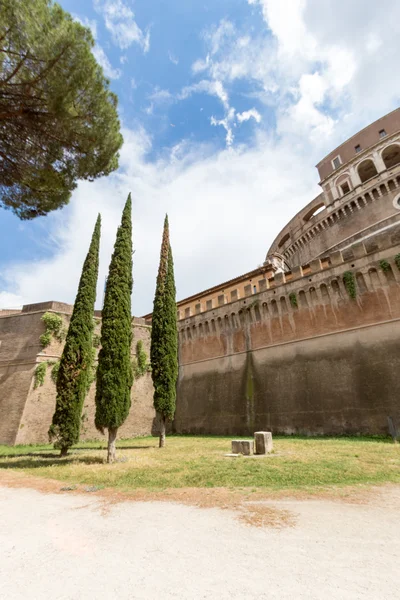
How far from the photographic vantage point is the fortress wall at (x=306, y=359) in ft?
48.3

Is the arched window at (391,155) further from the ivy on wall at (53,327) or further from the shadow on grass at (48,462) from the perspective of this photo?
the shadow on grass at (48,462)

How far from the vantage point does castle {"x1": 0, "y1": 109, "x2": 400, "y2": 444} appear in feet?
49.6

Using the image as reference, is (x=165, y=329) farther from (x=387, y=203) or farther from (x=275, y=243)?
(x=275, y=243)

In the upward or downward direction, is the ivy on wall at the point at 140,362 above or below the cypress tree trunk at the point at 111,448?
above

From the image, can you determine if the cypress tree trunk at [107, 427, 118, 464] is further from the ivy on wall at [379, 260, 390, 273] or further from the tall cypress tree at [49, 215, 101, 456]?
the ivy on wall at [379, 260, 390, 273]

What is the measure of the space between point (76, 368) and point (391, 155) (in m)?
32.4

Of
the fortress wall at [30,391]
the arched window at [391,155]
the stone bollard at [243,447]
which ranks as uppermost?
the arched window at [391,155]

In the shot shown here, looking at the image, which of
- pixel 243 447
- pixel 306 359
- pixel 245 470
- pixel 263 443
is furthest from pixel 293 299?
pixel 245 470

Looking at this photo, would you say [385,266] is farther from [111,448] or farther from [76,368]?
[76,368]

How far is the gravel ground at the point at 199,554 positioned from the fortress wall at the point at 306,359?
36.4 ft

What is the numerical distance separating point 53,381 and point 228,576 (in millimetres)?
20225

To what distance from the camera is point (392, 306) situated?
1507 centimetres

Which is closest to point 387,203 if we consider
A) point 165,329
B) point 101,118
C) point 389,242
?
Result: point 389,242

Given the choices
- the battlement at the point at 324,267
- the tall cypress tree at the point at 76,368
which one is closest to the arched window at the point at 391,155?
the battlement at the point at 324,267
